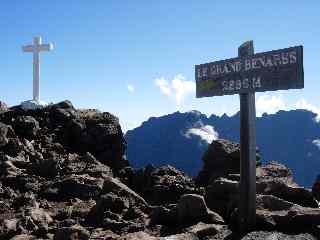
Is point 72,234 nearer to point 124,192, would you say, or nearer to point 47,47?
point 124,192

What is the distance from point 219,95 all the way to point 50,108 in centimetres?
1732

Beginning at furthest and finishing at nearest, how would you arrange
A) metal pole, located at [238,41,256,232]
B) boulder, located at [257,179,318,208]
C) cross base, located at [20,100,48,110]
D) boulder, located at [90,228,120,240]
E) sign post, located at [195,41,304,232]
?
cross base, located at [20,100,48,110] < boulder, located at [257,179,318,208] < metal pole, located at [238,41,256,232] < boulder, located at [90,228,120,240] < sign post, located at [195,41,304,232]

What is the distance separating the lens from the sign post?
550 inches

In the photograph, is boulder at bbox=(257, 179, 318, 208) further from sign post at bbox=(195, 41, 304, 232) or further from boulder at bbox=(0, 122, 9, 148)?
boulder at bbox=(0, 122, 9, 148)

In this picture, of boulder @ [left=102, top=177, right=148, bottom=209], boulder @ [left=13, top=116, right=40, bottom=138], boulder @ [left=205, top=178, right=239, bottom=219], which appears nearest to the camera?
boulder @ [left=205, top=178, right=239, bottom=219]

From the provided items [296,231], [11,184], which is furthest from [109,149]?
[296,231]

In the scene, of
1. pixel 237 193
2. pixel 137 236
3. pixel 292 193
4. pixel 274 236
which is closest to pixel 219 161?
pixel 292 193

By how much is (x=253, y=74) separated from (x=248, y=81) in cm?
27

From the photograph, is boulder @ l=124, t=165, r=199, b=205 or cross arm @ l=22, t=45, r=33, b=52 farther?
cross arm @ l=22, t=45, r=33, b=52

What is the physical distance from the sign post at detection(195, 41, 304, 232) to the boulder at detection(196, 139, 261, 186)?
1026 cm

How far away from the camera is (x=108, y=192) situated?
19641 mm

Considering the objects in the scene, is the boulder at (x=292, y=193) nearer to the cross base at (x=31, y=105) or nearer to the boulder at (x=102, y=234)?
the boulder at (x=102, y=234)

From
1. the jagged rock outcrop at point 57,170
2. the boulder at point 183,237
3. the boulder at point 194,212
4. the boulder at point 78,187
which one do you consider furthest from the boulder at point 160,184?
the boulder at point 183,237

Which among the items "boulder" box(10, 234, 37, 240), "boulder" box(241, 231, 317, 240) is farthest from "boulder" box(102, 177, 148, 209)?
"boulder" box(241, 231, 317, 240)
